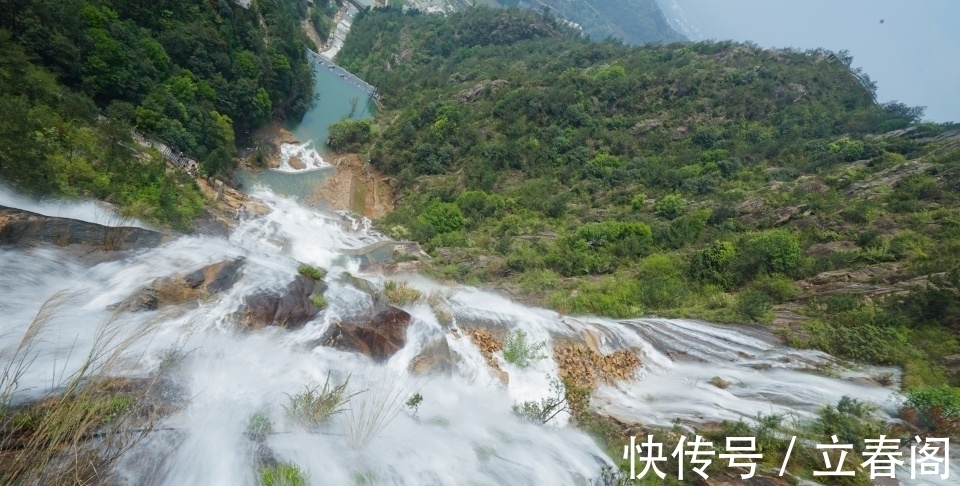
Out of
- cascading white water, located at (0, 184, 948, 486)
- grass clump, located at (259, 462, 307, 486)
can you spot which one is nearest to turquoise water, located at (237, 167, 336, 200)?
cascading white water, located at (0, 184, 948, 486)

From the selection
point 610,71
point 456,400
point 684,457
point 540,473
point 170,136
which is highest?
point 610,71

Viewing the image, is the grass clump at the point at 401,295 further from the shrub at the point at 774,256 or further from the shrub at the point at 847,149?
the shrub at the point at 847,149

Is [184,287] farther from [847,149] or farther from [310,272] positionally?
[847,149]

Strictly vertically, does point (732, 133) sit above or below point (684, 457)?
above

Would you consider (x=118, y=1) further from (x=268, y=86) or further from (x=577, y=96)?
(x=577, y=96)

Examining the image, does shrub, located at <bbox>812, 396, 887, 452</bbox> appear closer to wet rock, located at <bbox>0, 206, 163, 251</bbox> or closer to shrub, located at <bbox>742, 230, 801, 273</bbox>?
shrub, located at <bbox>742, 230, 801, 273</bbox>

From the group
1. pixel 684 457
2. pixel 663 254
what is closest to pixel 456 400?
pixel 684 457
